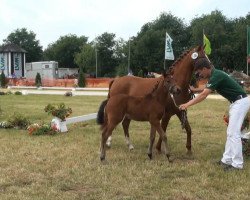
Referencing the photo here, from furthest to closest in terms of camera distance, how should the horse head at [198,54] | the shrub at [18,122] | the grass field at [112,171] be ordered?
the shrub at [18,122], the horse head at [198,54], the grass field at [112,171]

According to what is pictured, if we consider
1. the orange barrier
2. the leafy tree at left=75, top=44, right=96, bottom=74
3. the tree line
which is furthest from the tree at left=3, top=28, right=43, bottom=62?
the orange barrier

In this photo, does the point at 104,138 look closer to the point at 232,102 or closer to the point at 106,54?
the point at 232,102

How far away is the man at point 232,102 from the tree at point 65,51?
9539cm

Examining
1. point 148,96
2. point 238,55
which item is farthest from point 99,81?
point 148,96

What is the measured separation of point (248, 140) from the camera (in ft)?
29.0

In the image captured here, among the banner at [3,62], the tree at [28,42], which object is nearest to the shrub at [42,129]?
the banner at [3,62]

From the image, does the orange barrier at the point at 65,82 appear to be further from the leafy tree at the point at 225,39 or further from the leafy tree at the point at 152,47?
the leafy tree at the point at 152,47

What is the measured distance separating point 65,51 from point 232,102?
98.1 m

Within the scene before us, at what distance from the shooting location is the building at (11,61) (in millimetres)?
76062

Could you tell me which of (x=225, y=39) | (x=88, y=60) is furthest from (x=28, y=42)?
(x=225, y=39)

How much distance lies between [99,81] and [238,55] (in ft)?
102

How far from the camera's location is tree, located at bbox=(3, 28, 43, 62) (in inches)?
4269

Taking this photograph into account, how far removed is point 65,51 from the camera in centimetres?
10400

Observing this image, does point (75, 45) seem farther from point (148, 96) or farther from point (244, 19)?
point (148, 96)
